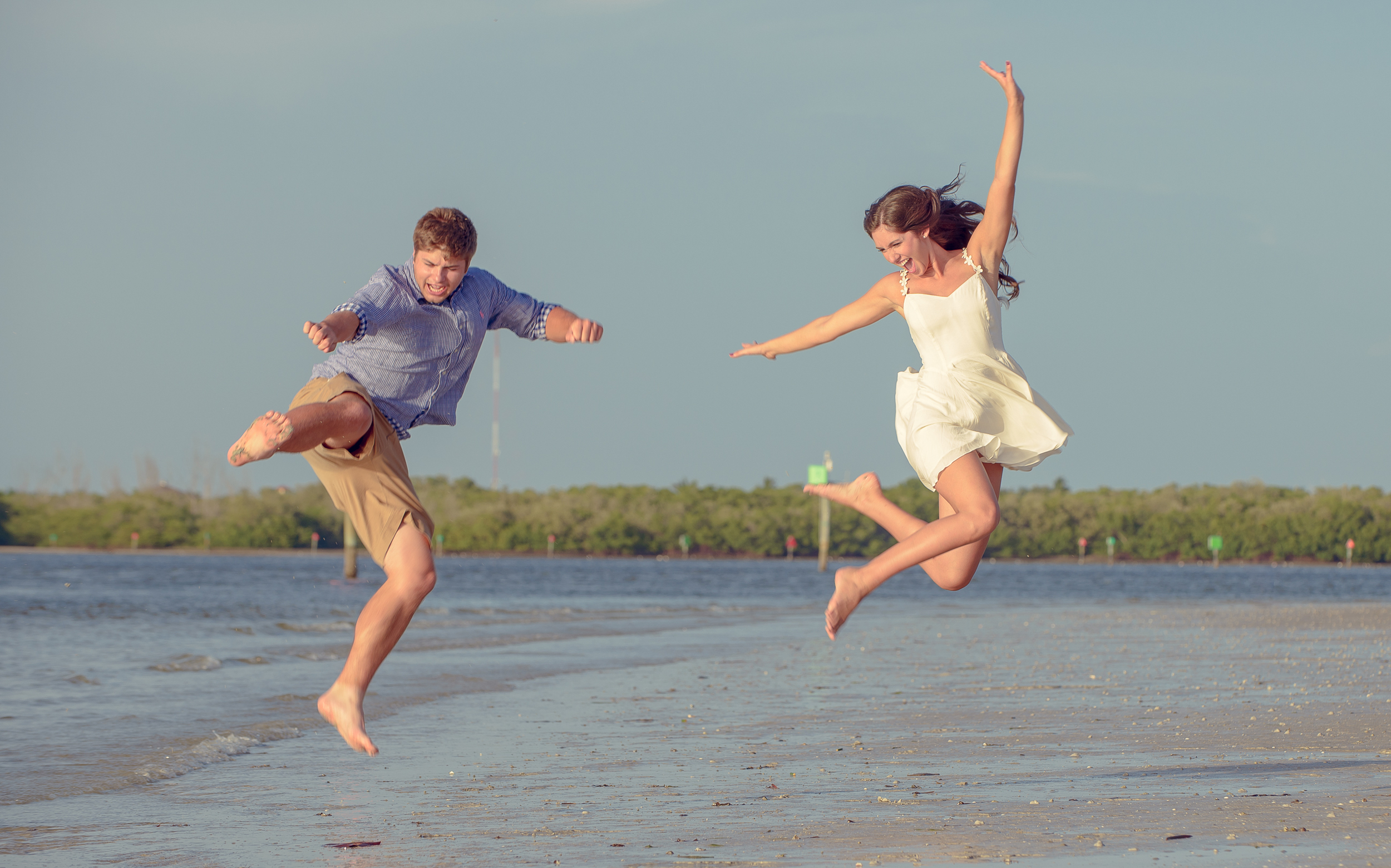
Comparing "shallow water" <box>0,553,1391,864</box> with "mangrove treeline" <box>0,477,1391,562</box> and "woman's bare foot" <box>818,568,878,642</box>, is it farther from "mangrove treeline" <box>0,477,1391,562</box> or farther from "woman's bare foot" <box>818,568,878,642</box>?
"mangrove treeline" <box>0,477,1391,562</box>

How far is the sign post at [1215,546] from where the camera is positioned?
109125 mm

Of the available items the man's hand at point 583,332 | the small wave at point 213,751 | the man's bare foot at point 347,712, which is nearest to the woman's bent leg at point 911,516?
the man's hand at point 583,332

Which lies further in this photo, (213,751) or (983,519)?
(213,751)

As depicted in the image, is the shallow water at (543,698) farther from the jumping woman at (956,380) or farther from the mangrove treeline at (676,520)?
the mangrove treeline at (676,520)

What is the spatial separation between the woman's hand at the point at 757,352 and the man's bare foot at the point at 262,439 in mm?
2591

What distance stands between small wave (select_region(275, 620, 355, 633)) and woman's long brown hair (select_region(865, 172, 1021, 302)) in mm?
18447

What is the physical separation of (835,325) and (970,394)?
→ 0.83 metres

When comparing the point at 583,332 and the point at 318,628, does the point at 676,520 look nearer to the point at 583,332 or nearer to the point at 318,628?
the point at 318,628

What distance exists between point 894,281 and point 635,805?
8.58ft

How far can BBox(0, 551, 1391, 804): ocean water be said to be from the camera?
8.64 metres

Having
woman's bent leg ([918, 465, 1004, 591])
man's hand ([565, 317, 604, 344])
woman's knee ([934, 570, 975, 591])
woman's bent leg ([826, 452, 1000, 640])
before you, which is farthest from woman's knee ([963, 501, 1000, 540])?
man's hand ([565, 317, 604, 344])

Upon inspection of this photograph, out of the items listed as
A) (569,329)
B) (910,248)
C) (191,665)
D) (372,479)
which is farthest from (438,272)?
(191,665)

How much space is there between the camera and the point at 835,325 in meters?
6.45

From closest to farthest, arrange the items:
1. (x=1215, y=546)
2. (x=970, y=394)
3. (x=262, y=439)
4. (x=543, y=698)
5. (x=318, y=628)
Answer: (x=262, y=439)
(x=970, y=394)
(x=543, y=698)
(x=318, y=628)
(x=1215, y=546)
